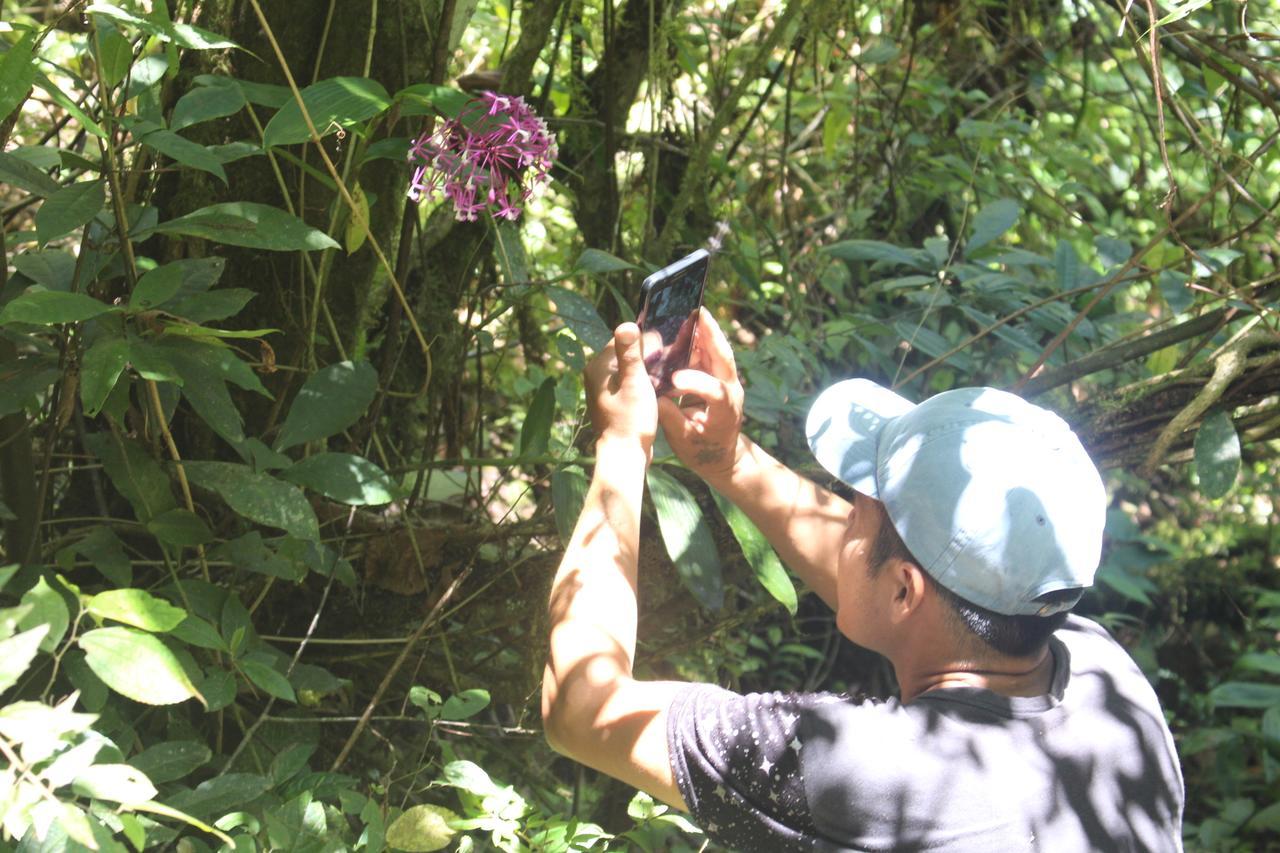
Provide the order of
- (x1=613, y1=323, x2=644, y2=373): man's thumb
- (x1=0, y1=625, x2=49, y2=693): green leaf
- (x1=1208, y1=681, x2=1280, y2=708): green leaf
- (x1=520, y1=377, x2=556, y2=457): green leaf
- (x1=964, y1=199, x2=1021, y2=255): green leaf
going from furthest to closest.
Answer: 1. (x1=1208, y1=681, x2=1280, y2=708): green leaf
2. (x1=964, y1=199, x2=1021, y2=255): green leaf
3. (x1=520, y1=377, x2=556, y2=457): green leaf
4. (x1=613, y1=323, x2=644, y2=373): man's thumb
5. (x1=0, y1=625, x2=49, y2=693): green leaf

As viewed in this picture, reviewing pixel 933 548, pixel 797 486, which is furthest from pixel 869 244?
pixel 933 548

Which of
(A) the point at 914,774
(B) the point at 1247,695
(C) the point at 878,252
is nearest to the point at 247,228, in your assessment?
(A) the point at 914,774

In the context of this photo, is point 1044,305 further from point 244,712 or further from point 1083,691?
point 244,712

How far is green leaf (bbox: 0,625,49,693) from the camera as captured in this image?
976mm

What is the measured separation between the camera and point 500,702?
86.9 inches

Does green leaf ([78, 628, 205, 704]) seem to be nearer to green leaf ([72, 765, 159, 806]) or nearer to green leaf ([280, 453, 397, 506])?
green leaf ([72, 765, 159, 806])

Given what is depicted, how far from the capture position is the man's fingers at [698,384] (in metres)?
1.61

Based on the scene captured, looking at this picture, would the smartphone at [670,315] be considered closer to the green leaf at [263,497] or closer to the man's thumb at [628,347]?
the man's thumb at [628,347]

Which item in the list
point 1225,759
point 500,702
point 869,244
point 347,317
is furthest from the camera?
point 1225,759

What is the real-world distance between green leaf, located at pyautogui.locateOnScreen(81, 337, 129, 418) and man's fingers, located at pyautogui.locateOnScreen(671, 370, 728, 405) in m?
0.65

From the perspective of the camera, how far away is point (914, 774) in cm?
124

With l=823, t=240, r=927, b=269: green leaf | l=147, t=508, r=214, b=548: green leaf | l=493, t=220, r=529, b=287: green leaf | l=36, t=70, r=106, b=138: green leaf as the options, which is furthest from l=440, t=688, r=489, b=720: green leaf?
l=823, t=240, r=927, b=269: green leaf

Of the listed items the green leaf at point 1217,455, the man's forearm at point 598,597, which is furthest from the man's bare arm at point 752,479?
the green leaf at point 1217,455

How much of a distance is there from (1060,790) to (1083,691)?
159 mm
